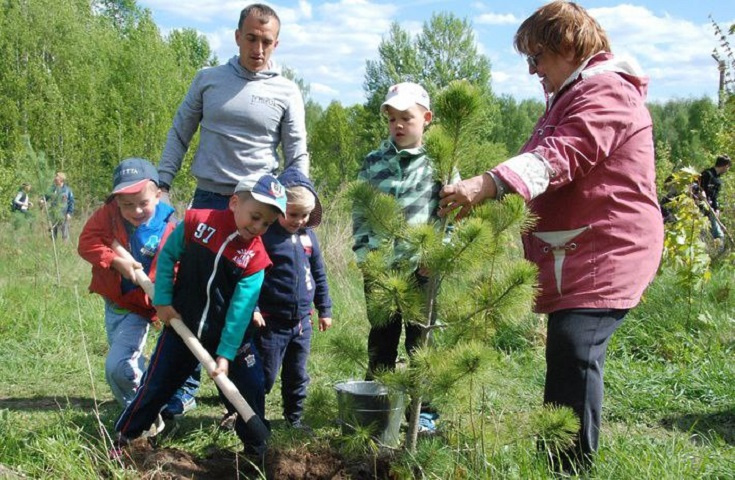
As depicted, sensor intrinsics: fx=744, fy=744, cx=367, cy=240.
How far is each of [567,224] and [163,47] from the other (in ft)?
61.6

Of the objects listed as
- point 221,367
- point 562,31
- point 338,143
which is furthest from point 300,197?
point 338,143

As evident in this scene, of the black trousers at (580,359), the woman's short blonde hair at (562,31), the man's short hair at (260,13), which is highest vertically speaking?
the man's short hair at (260,13)

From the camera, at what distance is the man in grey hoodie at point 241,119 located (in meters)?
4.03

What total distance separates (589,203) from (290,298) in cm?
176

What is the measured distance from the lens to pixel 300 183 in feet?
12.3

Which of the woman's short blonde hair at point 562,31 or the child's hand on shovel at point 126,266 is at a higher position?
the woman's short blonde hair at point 562,31

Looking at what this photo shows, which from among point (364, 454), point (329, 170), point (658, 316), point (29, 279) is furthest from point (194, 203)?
point (329, 170)

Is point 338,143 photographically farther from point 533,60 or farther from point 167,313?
point 533,60

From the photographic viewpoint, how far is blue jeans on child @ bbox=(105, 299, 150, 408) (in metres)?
3.74

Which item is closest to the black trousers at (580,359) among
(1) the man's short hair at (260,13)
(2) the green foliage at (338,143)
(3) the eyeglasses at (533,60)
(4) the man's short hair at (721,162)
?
(3) the eyeglasses at (533,60)

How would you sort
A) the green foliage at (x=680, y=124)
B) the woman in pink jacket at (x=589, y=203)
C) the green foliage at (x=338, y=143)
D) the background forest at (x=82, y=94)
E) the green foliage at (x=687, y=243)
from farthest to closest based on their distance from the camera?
the green foliage at (x=680, y=124) < the green foliage at (x=338, y=143) < the background forest at (x=82, y=94) < the green foliage at (x=687, y=243) < the woman in pink jacket at (x=589, y=203)

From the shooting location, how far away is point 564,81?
261cm

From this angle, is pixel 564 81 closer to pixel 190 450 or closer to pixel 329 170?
pixel 190 450

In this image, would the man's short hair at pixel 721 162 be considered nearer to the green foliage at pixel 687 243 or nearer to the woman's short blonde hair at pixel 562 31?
the green foliage at pixel 687 243
